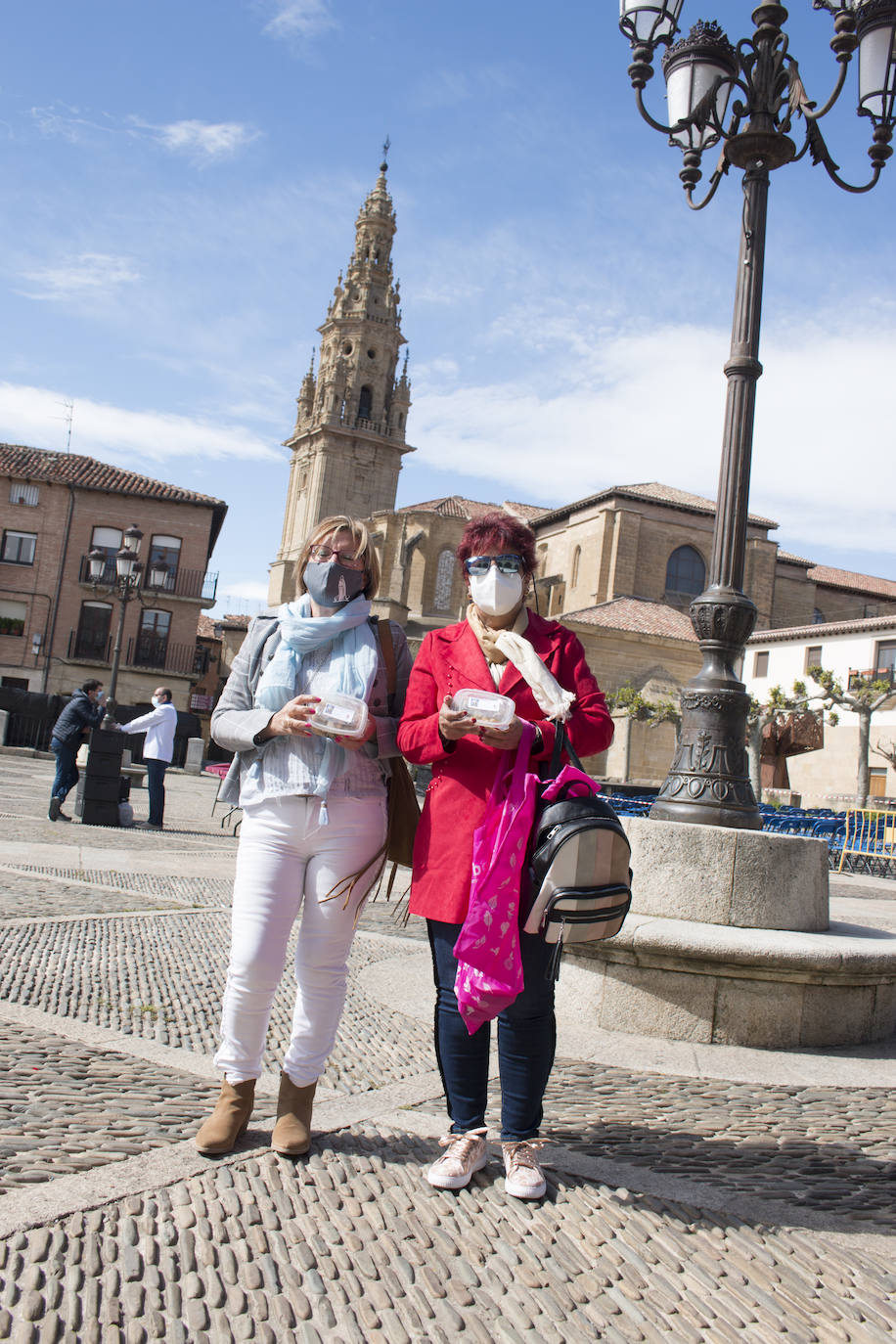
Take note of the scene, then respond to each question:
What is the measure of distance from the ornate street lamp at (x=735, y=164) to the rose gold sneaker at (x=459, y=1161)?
8.57 ft

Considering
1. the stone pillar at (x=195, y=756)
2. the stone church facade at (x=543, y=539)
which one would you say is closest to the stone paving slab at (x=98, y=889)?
the stone pillar at (x=195, y=756)

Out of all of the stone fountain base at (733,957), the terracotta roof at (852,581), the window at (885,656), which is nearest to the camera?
the stone fountain base at (733,957)

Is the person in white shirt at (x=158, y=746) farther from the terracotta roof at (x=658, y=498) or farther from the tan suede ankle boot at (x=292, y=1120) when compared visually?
the terracotta roof at (x=658, y=498)

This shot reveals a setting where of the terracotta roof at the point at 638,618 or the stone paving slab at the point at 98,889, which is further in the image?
the terracotta roof at the point at 638,618

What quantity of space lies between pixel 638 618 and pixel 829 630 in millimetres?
7935

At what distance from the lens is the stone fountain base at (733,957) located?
14.2ft

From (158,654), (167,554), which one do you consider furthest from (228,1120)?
(167,554)

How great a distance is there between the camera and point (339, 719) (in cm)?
274

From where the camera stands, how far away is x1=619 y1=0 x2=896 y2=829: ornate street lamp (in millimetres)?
5184

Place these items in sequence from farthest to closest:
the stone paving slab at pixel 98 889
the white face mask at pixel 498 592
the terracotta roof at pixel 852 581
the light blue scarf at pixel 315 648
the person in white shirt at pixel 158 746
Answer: the terracotta roof at pixel 852 581 → the person in white shirt at pixel 158 746 → the stone paving slab at pixel 98 889 → the light blue scarf at pixel 315 648 → the white face mask at pixel 498 592

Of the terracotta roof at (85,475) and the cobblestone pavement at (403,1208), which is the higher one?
the terracotta roof at (85,475)

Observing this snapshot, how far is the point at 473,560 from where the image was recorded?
2.91 m

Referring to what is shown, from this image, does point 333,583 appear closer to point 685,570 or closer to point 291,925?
point 291,925

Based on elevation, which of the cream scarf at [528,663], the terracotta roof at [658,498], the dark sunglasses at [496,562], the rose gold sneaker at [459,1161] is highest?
the terracotta roof at [658,498]
